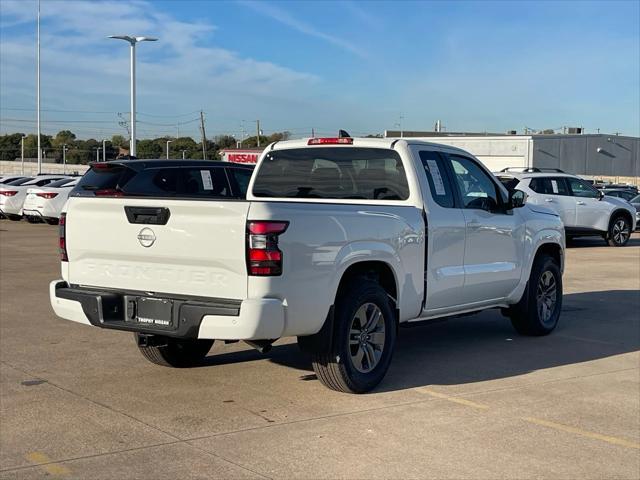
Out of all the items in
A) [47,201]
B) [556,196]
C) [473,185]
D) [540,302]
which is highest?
[473,185]

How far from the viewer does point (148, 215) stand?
585 cm

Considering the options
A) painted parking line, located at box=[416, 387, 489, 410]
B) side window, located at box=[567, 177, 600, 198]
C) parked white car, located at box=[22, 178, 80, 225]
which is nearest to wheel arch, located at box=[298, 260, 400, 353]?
painted parking line, located at box=[416, 387, 489, 410]

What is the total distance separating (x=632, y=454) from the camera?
521cm

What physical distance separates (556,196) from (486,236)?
13057 millimetres

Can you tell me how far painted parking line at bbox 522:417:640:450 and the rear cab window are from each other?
228 centimetres

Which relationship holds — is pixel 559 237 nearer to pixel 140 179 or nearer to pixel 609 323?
pixel 609 323

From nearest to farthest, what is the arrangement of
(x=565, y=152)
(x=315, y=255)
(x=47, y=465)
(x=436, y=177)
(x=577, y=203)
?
1. (x=47, y=465)
2. (x=315, y=255)
3. (x=436, y=177)
4. (x=577, y=203)
5. (x=565, y=152)

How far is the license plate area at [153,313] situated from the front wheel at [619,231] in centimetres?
1784

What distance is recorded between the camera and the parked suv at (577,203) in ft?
65.8

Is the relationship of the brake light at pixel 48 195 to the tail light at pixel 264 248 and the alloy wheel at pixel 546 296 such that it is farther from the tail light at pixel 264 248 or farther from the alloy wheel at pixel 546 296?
the tail light at pixel 264 248

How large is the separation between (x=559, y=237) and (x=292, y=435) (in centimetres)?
509

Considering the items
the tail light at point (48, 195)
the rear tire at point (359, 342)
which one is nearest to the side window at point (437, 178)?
the rear tire at point (359, 342)

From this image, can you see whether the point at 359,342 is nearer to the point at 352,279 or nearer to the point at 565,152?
the point at 352,279

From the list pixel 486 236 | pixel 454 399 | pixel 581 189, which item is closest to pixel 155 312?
pixel 454 399
